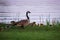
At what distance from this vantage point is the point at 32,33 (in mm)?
2514

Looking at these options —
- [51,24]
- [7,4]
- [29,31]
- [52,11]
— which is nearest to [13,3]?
[7,4]

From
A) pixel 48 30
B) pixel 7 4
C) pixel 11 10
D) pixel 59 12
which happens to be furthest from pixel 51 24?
pixel 7 4

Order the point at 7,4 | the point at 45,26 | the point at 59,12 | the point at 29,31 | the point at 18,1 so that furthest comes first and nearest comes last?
the point at 18,1 < the point at 7,4 < the point at 59,12 < the point at 45,26 < the point at 29,31

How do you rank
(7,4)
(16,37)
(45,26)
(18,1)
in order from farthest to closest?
(18,1) < (7,4) < (45,26) < (16,37)

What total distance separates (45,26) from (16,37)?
2.07 ft

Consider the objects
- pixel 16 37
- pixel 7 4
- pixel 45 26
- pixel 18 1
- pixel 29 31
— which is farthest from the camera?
pixel 18 1

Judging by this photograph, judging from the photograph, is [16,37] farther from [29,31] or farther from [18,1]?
[18,1]

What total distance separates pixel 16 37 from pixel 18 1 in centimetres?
275

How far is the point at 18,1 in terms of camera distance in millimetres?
5062

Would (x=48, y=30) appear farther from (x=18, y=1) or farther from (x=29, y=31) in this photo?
(x=18, y=1)

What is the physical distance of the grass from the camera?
2.39 metres

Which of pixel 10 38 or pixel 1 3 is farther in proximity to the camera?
pixel 1 3

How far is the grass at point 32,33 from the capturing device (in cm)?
239

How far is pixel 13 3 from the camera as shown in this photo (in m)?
4.79
